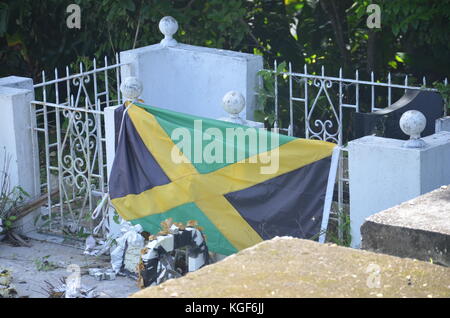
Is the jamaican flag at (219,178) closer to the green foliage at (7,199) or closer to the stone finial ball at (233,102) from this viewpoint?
the stone finial ball at (233,102)

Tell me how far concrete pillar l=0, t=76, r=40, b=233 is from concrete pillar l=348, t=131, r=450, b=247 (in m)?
2.81

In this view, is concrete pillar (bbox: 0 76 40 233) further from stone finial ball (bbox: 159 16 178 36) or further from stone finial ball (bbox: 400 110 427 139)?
stone finial ball (bbox: 400 110 427 139)

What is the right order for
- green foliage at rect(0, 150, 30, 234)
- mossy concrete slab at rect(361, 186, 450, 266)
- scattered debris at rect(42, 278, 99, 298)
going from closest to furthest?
mossy concrete slab at rect(361, 186, 450, 266), scattered debris at rect(42, 278, 99, 298), green foliage at rect(0, 150, 30, 234)

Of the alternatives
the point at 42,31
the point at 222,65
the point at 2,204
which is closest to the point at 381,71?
the point at 222,65

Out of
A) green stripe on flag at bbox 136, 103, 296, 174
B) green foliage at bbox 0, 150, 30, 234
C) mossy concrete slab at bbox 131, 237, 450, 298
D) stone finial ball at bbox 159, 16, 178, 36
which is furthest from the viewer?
stone finial ball at bbox 159, 16, 178, 36

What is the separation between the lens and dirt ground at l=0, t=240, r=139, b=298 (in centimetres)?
619

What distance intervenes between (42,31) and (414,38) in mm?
4439

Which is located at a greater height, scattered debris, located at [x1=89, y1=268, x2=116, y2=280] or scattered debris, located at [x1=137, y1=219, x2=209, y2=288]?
scattered debris, located at [x1=137, y1=219, x2=209, y2=288]

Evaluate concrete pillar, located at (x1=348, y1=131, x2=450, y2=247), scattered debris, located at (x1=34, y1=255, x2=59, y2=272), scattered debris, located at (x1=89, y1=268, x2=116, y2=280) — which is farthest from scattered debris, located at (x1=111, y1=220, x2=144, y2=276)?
concrete pillar, located at (x1=348, y1=131, x2=450, y2=247)

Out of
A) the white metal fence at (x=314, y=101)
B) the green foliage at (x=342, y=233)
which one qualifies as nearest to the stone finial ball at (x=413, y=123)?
the green foliage at (x=342, y=233)

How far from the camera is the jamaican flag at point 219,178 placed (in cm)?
607

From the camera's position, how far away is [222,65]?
26.6 ft

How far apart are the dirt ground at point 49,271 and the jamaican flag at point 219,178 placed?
0.51 metres

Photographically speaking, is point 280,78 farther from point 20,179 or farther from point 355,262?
point 355,262
